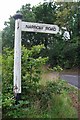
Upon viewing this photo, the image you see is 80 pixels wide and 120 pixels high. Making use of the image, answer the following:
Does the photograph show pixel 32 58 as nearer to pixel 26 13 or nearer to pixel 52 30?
pixel 52 30

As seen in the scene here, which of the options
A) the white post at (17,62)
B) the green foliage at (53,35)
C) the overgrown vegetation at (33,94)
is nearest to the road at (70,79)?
the green foliage at (53,35)

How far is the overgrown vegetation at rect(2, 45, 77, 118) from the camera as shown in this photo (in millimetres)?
3752

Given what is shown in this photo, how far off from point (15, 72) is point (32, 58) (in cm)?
53

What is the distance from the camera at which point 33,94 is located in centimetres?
412

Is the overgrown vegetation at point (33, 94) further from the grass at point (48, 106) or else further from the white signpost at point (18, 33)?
the white signpost at point (18, 33)

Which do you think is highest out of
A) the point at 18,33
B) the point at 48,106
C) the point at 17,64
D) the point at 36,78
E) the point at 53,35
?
the point at 53,35

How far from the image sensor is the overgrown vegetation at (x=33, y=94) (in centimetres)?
375

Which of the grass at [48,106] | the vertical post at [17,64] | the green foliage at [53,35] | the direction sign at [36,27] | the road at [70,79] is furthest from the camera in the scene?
the road at [70,79]

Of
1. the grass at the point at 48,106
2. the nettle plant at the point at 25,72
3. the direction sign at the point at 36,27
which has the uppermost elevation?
the direction sign at the point at 36,27

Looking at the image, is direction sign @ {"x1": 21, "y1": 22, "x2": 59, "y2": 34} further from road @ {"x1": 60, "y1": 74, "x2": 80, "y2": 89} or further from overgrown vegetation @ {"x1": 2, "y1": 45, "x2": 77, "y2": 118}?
road @ {"x1": 60, "y1": 74, "x2": 80, "y2": 89}

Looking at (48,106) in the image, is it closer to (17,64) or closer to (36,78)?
(36,78)

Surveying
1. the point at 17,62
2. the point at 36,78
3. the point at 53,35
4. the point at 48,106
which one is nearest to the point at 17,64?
the point at 17,62

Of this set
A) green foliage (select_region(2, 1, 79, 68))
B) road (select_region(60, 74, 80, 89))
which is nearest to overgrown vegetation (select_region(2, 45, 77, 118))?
green foliage (select_region(2, 1, 79, 68))

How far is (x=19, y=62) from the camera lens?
12.8 ft
